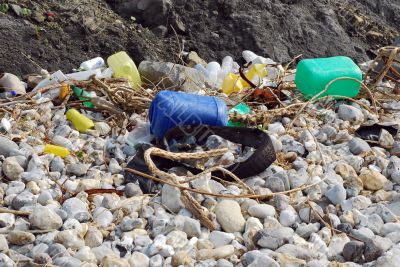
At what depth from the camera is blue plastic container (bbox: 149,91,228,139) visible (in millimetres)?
3434

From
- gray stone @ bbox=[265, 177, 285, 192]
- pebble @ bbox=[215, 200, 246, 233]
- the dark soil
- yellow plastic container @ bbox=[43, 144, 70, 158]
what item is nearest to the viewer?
pebble @ bbox=[215, 200, 246, 233]

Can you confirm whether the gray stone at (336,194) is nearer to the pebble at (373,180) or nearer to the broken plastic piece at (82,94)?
the pebble at (373,180)

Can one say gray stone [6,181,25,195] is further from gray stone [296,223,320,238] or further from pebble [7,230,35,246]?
gray stone [296,223,320,238]

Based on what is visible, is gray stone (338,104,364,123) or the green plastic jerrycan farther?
the green plastic jerrycan

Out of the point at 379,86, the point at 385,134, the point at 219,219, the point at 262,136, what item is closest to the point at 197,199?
the point at 219,219

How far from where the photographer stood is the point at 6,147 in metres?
3.25

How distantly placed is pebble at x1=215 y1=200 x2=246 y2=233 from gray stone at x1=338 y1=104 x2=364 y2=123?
1.29 metres

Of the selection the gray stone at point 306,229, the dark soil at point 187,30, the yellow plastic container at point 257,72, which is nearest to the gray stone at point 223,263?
the gray stone at point 306,229

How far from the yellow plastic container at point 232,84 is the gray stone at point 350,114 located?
65 cm

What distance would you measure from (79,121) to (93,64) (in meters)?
0.83

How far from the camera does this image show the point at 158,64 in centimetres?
437

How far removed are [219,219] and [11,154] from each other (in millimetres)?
1017

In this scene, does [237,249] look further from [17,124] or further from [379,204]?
[17,124]

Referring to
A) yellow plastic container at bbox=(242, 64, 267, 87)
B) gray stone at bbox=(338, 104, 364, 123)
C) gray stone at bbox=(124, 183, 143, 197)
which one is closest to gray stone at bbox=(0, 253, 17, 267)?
gray stone at bbox=(124, 183, 143, 197)
